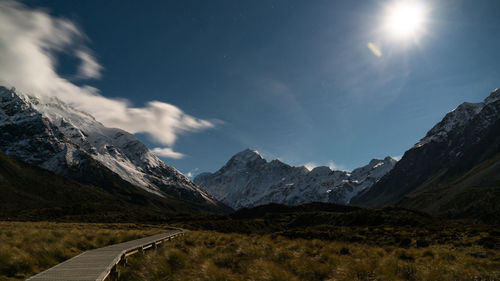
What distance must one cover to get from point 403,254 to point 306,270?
29.4ft

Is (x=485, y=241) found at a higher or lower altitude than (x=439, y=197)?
lower

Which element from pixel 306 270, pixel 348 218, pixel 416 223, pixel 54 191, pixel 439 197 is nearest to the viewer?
pixel 306 270

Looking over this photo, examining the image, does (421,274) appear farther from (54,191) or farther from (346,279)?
(54,191)

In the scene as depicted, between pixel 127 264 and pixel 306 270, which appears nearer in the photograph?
pixel 306 270

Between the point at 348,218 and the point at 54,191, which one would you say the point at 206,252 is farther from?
the point at 54,191

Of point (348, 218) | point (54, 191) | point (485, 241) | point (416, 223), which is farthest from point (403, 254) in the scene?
point (54, 191)

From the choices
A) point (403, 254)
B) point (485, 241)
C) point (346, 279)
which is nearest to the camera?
point (346, 279)

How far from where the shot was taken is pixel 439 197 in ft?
439

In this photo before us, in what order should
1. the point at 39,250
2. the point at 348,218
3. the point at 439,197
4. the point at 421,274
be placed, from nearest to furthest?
the point at 421,274 → the point at 39,250 → the point at 348,218 → the point at 439,197

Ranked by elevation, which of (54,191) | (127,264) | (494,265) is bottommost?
(127,264)

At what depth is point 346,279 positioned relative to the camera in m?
8.84

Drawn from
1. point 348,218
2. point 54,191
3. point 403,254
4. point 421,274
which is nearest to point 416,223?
point 348,218

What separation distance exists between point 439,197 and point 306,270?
153 meters

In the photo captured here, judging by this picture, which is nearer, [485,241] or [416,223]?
[485,241]
